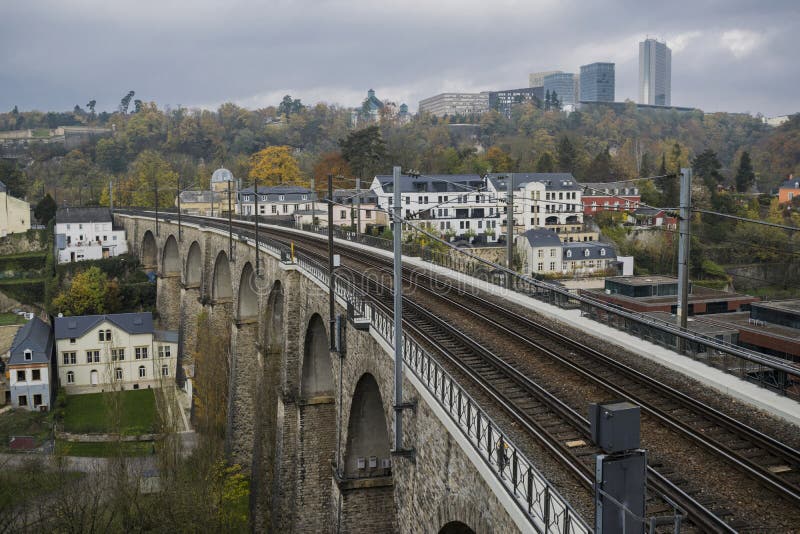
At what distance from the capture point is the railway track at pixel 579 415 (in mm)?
8672

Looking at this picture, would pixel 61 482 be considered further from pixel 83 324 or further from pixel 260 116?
pixel 260 116

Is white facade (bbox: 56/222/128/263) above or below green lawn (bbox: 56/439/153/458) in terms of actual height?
above

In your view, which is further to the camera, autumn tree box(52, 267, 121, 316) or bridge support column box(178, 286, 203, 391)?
autumn tree box(52, 267, 121, 316)

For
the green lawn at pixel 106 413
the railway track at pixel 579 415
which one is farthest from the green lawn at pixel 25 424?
the railway track at pixel 579 415

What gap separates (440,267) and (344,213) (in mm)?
43039

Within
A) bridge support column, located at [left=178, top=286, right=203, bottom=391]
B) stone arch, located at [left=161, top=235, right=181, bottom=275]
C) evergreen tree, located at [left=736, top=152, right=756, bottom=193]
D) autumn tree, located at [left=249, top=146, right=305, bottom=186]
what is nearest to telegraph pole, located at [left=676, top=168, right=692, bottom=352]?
bridge support column, located at [left=178, top=286, right=203, bottom=391]

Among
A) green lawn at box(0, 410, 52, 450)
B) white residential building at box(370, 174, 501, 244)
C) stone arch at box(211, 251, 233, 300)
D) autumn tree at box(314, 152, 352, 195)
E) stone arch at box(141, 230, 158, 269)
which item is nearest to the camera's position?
green lawn at box(0, 410, 52, 450)

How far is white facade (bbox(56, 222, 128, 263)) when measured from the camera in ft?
246

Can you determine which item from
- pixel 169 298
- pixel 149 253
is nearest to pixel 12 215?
pixel 149 253

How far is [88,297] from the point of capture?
61.0 meters

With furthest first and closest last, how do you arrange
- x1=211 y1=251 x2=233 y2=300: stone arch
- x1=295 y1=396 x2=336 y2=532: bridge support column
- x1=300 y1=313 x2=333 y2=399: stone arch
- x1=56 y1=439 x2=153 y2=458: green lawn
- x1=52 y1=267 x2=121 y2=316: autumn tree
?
x1=52 y1=267 x2=121 y2=316: autumn tree < x1=211 y1=251 x2=233 y2=300: stone arch < x1=56 y1=439 x2=153 y2=458: green lawn < x1=295 y1=396 x2=336 y2=532: bridge support column < x1=300 y1=313 x2=333 y2=399: stone arch

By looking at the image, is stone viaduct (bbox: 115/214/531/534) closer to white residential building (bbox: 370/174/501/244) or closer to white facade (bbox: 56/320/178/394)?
white facade (bbox: 56/320/178/394)

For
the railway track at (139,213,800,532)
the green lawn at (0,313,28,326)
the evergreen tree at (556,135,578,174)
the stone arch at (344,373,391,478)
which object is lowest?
the green lawn at (0,313,28,326)

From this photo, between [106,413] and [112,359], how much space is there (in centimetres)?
823
